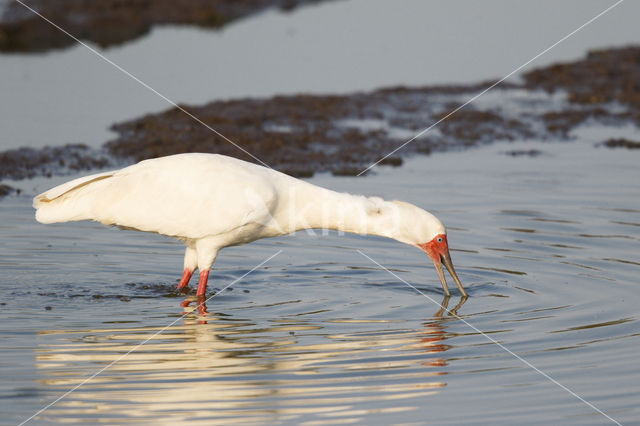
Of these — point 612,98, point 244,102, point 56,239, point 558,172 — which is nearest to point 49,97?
point 244,102

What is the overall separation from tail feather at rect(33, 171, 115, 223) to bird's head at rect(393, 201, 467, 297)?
109 inches

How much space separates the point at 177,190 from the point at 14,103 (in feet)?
29.4

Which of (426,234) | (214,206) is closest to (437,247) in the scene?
(426,234)

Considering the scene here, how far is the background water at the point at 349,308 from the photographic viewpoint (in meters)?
7.08

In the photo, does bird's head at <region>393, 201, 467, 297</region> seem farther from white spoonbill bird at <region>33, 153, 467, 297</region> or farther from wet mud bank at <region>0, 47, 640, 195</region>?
wet mud bank at <region>0, 47, 640, 195</region>

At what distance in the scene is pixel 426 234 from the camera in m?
9.82

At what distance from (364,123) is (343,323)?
29.6ft

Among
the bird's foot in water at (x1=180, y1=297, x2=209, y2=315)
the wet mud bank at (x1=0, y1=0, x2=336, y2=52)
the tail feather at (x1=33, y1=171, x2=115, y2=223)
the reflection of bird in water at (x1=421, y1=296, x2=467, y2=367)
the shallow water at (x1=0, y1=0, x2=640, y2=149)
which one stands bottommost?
the reflection of bird in water at (x1=421, y1=296, x2=467, y2=367)

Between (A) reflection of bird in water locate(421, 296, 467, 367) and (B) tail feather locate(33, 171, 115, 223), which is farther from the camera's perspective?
(B) tail feather locate(33, 171, 115, 223)

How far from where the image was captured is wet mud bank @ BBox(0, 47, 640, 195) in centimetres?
1492

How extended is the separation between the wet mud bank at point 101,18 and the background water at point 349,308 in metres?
4.06

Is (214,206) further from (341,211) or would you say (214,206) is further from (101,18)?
(101,18)

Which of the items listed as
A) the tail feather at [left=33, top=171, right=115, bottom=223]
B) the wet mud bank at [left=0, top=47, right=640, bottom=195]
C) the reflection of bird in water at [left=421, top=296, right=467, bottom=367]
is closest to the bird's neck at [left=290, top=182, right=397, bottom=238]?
the reflection of bird in water at [left=421, top=296, right=467, bottom=367]

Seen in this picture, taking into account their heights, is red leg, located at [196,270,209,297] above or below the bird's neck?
below
